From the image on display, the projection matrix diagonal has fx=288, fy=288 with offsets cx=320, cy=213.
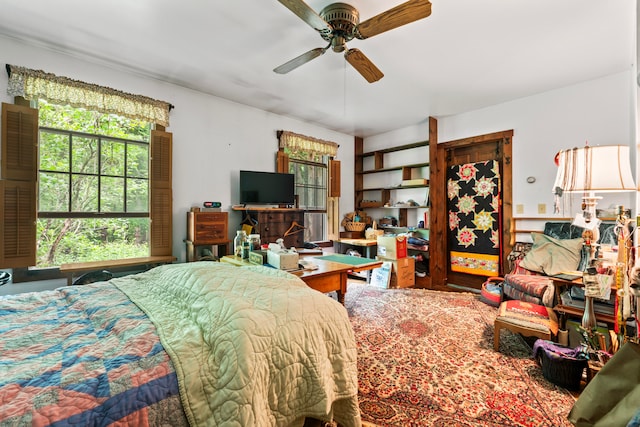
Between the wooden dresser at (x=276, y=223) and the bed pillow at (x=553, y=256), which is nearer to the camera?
the bed pillow at (x=553, y=256)

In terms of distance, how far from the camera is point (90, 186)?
9.85 ft

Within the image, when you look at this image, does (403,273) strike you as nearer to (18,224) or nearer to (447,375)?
(447,375)

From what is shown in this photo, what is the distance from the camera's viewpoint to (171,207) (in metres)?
3.35

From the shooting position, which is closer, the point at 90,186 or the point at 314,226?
the point at 90,186

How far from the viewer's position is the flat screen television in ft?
12.7

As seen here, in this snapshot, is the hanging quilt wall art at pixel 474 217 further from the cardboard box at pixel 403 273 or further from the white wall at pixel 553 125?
the cardboard box at pixel 403 273

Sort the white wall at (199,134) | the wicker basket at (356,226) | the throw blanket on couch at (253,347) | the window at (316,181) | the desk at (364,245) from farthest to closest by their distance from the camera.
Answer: the wicker basket at (356,226), the window at (316,181), the desk at (364,245), the white wall at (199,134), the throw blanket on couch at (253,347)

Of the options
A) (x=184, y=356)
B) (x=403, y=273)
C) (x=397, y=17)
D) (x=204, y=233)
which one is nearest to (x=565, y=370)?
(x=184, y=356)

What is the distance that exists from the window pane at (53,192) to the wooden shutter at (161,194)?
752mm

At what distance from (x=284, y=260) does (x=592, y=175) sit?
2.06 metres

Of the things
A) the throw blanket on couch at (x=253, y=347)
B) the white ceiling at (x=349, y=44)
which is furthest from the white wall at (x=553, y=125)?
the throw blanket on couch at (x=253, y=347)

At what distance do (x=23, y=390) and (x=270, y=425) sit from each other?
26.9 inches

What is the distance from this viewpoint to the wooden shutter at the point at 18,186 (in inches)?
97.0

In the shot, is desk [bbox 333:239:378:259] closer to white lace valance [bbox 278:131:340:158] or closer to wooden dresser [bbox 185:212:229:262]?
white lace valance [bbox 278:131:340:158]
